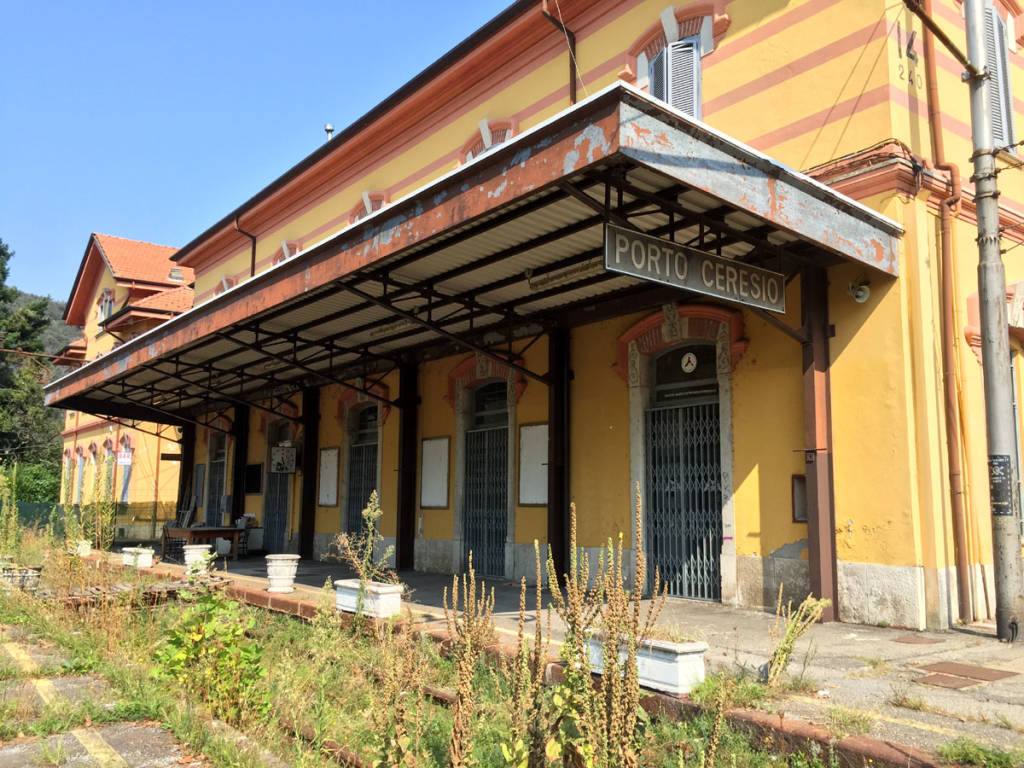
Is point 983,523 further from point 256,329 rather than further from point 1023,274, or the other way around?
point 256,329

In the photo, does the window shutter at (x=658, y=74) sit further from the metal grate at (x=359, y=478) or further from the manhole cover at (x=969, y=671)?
the metal grate at (x=359, y=478)

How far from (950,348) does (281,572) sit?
7.89 metres

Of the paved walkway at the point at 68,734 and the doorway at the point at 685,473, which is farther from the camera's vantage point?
the doorway at the point at 685,473

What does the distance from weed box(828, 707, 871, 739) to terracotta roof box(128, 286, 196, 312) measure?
24977 millimetres

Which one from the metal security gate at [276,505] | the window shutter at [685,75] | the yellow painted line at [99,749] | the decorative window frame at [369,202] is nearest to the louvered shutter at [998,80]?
the window shutter at [685,75]

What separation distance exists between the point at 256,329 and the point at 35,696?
7032 mm

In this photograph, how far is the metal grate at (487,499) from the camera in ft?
40.9

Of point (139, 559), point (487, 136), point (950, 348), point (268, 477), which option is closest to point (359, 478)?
point (268, 477)

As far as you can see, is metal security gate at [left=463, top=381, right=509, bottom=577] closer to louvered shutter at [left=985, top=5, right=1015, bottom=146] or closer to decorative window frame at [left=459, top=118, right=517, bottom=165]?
decorative window frame at [left=459, top=118, right=517, bottom=165]

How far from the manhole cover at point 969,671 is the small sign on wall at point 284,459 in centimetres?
1416

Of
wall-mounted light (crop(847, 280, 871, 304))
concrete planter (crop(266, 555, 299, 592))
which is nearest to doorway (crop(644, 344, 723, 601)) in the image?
wall-mounted light (crop(847, 280, 871, 304))

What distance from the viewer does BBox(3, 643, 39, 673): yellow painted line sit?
6.74 meters

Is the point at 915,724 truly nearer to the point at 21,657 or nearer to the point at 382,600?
the point at 382,600

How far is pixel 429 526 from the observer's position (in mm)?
13922
